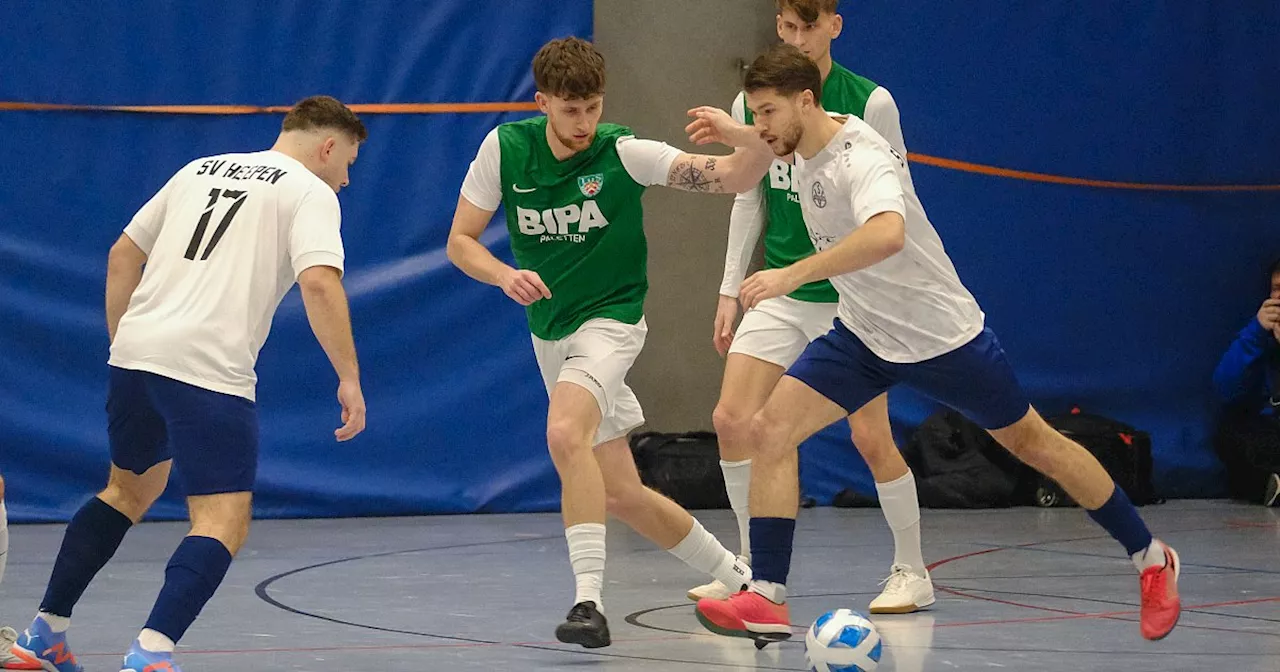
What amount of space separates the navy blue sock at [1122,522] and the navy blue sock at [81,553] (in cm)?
302

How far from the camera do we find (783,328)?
6305mm

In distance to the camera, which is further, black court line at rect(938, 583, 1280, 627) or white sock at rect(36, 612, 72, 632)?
black court line at rect(938, 583, 1280, 627)

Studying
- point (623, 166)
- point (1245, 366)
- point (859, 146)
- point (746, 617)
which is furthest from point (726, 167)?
point (1245, 366)

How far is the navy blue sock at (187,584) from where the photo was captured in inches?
166

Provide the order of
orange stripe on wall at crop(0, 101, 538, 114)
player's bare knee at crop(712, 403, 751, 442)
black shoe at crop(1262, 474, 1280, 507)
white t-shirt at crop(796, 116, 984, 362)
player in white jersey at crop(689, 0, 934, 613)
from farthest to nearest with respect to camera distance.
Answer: black shoe at crop(1262, 474, 1280, 507), orange stripe on wall at crop(0, 101, 538, 114), player's bare knee at crop(712, 403, 751, 442), player in white jersey at crop(689, 0, 934, 613), white t-shirt at crop(796, 116, 984, 362)

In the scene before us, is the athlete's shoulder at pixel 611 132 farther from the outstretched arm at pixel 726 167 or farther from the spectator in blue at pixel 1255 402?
the spectator in blue at pixel 1255 402

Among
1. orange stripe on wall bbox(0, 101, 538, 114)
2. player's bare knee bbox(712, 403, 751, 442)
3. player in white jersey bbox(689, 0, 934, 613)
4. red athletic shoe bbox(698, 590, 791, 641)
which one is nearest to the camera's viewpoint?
red athletic shoe bbox(698, 590, 791, 641)

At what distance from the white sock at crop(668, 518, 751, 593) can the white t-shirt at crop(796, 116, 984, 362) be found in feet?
3.06

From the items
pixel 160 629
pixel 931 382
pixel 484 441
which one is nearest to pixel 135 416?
pixel 160 629

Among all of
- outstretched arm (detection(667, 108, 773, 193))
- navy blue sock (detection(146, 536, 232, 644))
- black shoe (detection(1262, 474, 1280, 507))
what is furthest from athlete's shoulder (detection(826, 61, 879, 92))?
black shoe (detection(1262, 474, 1280, 507))

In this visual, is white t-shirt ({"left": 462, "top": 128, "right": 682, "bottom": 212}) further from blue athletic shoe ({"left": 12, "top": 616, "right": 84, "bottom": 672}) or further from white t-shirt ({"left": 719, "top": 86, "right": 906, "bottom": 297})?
blue athletic shoe ({"left": 12, "top": 616, "right": 84, "bottom": 672})

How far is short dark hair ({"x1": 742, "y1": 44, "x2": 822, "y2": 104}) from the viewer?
197 inches

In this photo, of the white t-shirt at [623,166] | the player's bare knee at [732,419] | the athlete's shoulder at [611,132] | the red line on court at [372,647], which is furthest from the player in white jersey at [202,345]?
the player's bare knee at [732,419]

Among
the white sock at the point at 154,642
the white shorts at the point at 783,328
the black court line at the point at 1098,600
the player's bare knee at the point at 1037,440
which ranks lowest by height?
the black court line at the point at 1098,600
